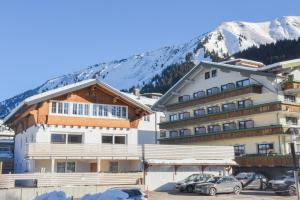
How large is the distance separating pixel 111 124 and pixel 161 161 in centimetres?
719

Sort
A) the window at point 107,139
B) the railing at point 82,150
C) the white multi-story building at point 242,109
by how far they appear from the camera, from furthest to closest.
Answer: the white multi-story building at point 242,109
the window at point 107,139
the railing at point 82,150

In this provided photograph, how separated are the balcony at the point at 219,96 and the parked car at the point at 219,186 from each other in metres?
19.4

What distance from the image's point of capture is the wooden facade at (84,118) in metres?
42.9

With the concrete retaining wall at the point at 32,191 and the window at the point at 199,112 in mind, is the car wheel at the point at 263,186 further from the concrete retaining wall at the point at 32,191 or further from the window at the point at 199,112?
the window at the point at 199,112

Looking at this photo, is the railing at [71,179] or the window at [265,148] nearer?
the railing at [71,179]

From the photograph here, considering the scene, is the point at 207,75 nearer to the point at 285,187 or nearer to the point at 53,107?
the point at 53,107

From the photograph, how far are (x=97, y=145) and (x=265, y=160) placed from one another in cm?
1991

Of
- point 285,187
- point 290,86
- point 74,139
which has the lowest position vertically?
point 285,187

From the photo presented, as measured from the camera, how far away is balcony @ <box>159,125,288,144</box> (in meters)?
52.6

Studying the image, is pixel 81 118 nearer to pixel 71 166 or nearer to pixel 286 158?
pixel 71 166

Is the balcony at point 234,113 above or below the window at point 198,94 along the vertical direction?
below

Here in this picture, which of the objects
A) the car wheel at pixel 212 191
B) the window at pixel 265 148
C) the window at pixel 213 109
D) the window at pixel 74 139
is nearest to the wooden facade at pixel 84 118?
the window at pixel 74 139

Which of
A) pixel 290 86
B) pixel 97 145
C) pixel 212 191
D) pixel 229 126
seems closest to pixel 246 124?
pixel 229 126

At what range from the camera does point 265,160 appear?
50.9 meters
